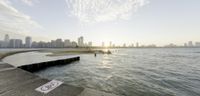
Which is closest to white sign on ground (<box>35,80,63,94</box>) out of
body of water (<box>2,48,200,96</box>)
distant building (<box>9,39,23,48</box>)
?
body of water (<box>2,48,200,96</box>)

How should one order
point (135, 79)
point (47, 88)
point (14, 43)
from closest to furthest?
point (47, 88)
point (135, 79)
point (14, 43)

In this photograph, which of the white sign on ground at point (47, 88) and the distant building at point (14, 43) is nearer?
the white sign on ground at point (47, 88)

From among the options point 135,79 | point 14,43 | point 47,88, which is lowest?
point 135,79

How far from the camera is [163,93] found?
967 centimetres

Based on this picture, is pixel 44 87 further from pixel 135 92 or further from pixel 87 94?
pixel 135 92

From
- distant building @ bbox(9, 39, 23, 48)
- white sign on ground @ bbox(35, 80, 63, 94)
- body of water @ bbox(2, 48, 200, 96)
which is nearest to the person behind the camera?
white sign on ground @ bbox(35, 80, 63, 94)

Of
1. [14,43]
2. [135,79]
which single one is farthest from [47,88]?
[14,43]

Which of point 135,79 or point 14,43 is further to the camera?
point 14,43

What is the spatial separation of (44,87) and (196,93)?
39.4 feet

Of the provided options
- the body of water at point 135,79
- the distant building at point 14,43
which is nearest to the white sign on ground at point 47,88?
the body of water at point 135,79

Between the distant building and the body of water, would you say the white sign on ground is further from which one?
the distant building

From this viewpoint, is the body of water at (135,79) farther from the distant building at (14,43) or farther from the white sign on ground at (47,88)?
the distant building at (14,43)

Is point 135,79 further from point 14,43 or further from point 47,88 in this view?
point 14,43

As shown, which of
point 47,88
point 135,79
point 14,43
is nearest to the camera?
point 47,88
